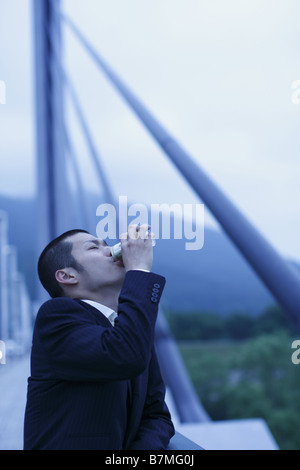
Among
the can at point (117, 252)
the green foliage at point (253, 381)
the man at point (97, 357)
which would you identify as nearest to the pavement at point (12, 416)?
the man at point (97, 357)

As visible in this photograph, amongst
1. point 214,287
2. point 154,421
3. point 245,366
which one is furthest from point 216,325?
point 154,421

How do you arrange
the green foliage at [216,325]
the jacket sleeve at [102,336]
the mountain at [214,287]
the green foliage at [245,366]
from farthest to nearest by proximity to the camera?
1. the mountain at [214,287]
2. the green foliage at [216,325]
3. the green foliage at [245,366]
4. the jacket sleeve at [102,336]

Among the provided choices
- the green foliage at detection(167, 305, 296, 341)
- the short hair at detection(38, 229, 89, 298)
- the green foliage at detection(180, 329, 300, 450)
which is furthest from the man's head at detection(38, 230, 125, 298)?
the green foliage at detection(167, 305, 296, 341)

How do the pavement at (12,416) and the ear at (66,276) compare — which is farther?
the pavement at (12,416)

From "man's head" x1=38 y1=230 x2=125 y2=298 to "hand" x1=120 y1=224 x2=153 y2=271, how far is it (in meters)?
0.07

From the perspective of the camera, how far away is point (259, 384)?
1666 inches

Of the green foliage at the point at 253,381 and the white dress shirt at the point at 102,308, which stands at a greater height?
the white dress shirt at the point at 102,308

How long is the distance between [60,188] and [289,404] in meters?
36.2

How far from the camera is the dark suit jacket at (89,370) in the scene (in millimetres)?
995

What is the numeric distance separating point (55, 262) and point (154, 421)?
429 mm

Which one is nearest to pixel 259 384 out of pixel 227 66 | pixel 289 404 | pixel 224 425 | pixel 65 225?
pixel 289 404

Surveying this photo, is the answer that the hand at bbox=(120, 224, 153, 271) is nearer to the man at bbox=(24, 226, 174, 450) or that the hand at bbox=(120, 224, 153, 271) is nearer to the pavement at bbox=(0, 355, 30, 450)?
the man at bbox=(24, 226, 174, 450)

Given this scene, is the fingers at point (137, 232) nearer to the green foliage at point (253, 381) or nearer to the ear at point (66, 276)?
the ear at point (66, 276)

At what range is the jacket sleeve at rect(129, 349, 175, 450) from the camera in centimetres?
115
